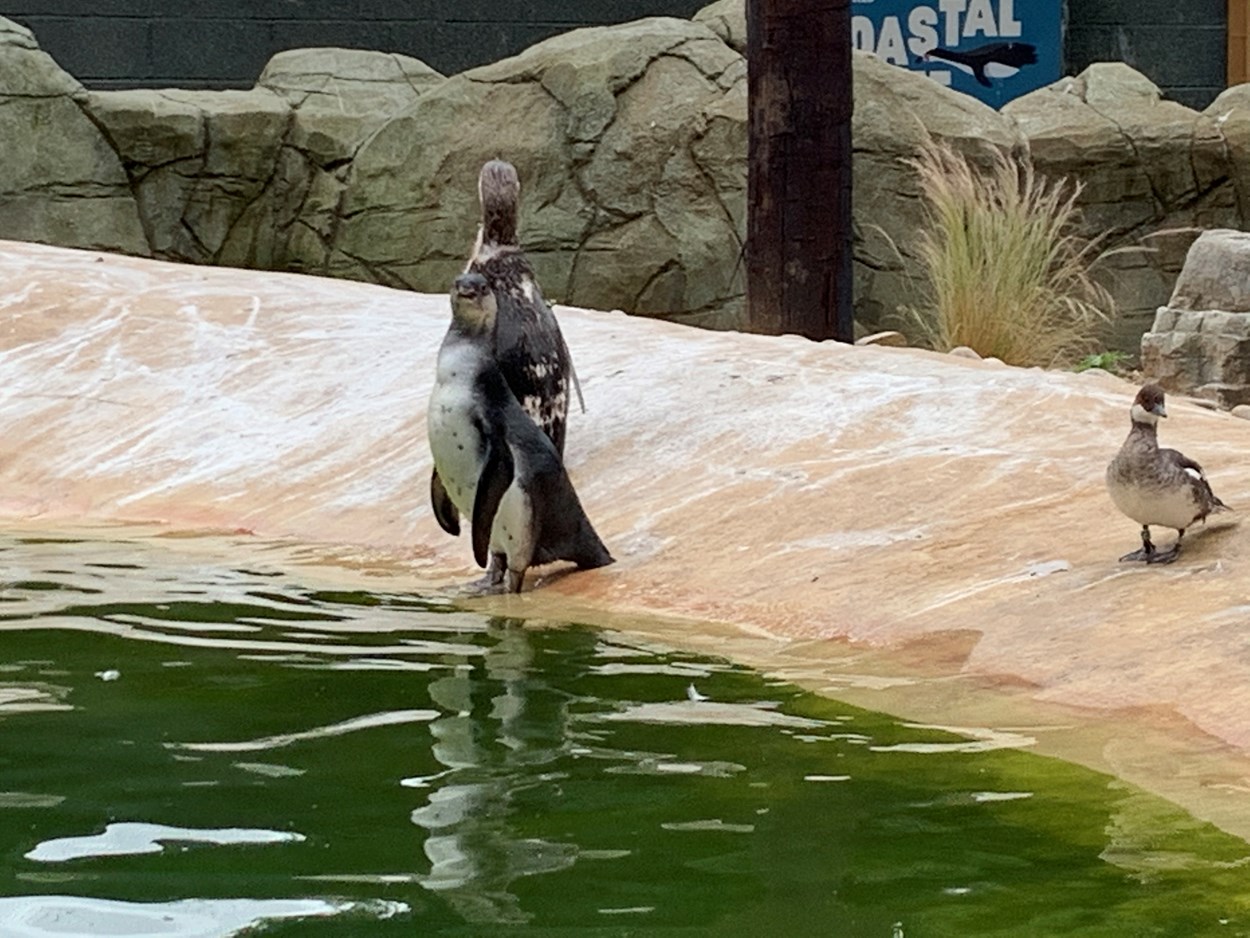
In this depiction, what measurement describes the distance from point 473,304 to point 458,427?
37 cm

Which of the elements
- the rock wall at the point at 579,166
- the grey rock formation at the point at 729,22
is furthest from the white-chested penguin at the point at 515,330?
the grey rock formation at the point at 729,22

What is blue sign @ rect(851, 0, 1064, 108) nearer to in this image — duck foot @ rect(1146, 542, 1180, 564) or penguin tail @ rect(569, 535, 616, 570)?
penguin tail @ rect(569, 535, 616, 570)

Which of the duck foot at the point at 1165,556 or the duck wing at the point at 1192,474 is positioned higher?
the duck wing at the point at 1192,474

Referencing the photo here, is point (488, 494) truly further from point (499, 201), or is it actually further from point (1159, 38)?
point (1159, 38)

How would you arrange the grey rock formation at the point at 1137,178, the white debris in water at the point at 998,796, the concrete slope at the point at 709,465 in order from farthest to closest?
the grey rock formation at the point at 1137,178 < the concrete slope at the point at 709,465 < the white debris in water at the point at 998,796

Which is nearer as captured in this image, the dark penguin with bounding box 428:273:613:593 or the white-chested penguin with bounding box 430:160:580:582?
the dark penguin with bounding box 428:273:613:593

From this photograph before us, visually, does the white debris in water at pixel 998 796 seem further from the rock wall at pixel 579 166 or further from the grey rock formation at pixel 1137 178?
the grey rock formation at pixel 1137 178

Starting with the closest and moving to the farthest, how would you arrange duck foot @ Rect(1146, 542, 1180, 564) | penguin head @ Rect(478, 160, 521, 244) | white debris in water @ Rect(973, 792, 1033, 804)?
white debris in water @ Rect(973, 792, 1033, 804)
duck foot @ Rect(1146, 542, 1180, 564)
penguin head @ Rect(478, 160, 521, 244)

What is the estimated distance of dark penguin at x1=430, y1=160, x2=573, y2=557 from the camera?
614cm

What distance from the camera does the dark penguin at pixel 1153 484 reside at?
4.76 metres

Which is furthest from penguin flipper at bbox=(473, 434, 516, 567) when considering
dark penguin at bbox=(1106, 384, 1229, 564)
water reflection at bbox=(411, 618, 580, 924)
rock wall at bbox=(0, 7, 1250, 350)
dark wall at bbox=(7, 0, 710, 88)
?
dark wall at bbox=(7, 0, 710, 88)

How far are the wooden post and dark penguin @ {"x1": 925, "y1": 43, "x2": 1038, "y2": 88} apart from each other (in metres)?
7.51

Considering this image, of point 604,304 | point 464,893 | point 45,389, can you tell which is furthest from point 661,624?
point 604,304

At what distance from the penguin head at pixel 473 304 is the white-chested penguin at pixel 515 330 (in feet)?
0.43
